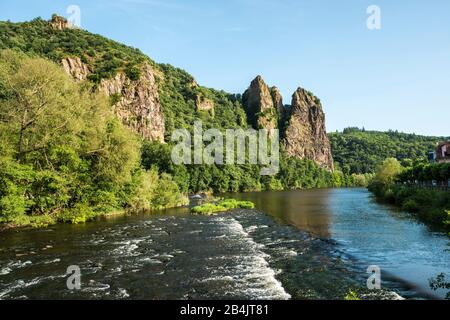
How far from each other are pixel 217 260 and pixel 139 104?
462 ft

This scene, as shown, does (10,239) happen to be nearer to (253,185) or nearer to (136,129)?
(136,129)

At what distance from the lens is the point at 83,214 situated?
47.8 meters

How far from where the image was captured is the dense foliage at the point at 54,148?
40.0 meters

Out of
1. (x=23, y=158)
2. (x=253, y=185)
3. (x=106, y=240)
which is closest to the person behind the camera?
(x=106, y=240)

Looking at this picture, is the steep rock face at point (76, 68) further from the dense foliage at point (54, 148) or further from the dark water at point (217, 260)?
the dark water at point (217, 260)

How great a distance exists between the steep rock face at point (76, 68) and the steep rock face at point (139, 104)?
7.22 meters

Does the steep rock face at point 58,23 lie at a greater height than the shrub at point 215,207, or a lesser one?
greater

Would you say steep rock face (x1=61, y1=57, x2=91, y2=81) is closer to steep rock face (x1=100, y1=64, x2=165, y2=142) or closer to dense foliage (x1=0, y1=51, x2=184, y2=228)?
steep rock face (x1=100, y1=64, x2=165, y2=142)

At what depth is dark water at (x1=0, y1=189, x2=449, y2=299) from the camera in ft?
64.2

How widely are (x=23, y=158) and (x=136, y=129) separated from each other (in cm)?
11250

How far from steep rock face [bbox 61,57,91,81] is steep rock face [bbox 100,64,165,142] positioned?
7.22 metres

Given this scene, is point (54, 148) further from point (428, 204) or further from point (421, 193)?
point (421, 193)

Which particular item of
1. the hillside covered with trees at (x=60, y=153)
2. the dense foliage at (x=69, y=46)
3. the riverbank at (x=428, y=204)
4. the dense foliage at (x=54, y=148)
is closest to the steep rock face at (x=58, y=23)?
the dense foliage at (x=69, y=46)
